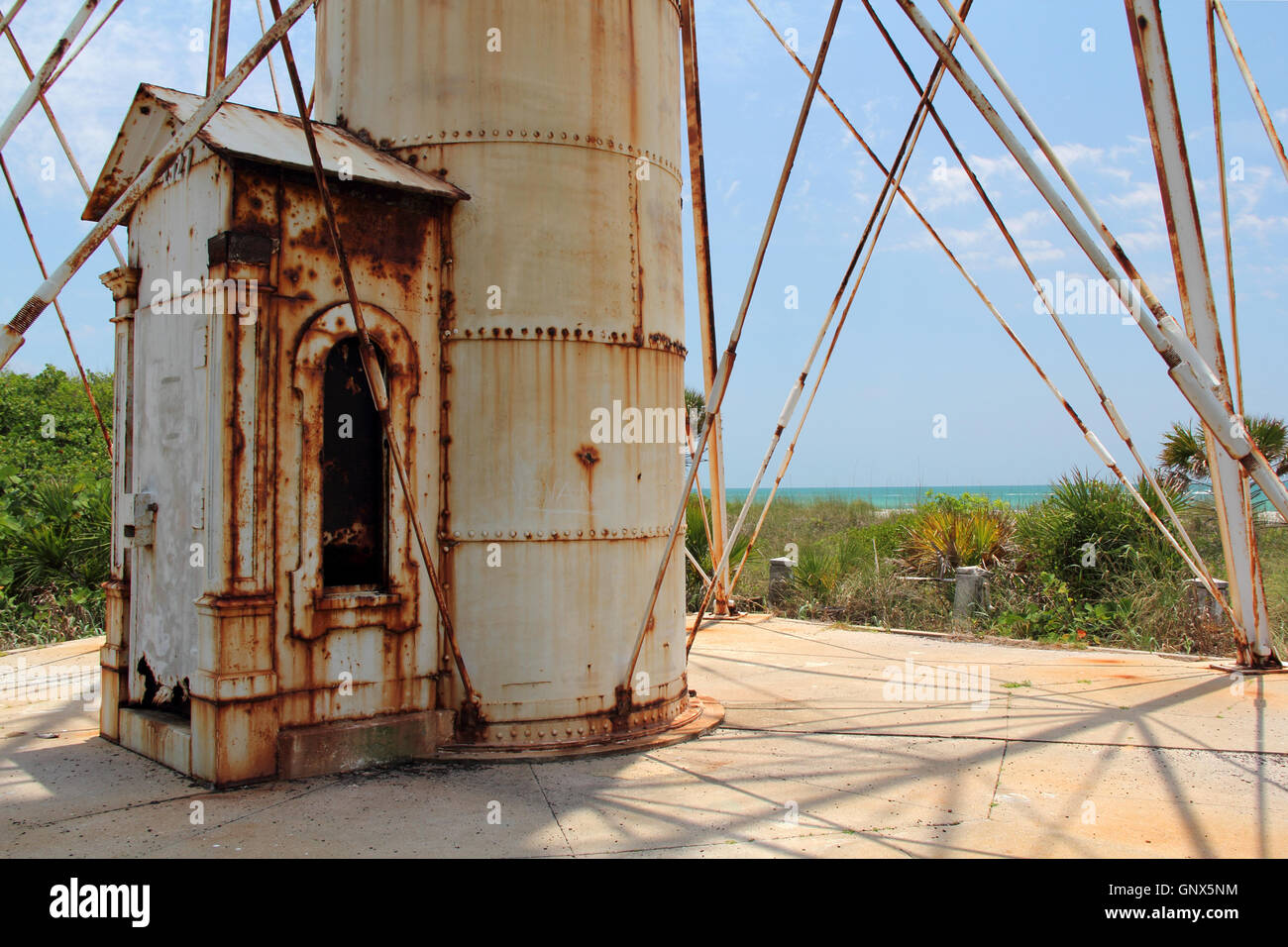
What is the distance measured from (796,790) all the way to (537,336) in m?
3.56

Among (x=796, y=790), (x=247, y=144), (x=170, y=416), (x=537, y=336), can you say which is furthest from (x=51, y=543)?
(x=796, y=790)

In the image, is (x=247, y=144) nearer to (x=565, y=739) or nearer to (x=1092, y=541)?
(x=565, y=739)

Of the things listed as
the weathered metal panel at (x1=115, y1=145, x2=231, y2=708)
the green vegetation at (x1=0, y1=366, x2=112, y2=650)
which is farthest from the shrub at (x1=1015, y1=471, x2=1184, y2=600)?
the green vegetation at (x1=0, y1=366, x2=112, y2=650)

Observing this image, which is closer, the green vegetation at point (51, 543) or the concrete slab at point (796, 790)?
the concrete slab at point (796, 790)

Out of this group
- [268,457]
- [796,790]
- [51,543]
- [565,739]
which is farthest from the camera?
[51,543]

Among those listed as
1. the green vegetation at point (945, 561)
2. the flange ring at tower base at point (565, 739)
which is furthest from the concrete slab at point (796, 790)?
the green vegetation at point (945, 561)

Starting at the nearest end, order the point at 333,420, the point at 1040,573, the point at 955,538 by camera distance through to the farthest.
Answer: the point at 333,420
the point at 1040,573
the point at 955,538

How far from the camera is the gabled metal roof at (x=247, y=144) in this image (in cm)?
627

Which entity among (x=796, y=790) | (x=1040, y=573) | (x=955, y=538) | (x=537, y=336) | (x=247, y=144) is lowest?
(x=796, y=790)

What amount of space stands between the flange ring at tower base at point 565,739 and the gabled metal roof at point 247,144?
3832mm

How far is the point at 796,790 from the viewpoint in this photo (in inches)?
236

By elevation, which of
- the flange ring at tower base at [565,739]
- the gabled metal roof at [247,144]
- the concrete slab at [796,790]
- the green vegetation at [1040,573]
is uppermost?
the gabled metal roof at [247,144]

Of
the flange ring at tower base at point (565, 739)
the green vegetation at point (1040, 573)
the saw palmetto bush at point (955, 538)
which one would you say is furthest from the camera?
the saw palmetto bush at point (955, 538)

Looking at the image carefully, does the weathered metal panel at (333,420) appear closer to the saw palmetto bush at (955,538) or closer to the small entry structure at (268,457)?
the small entry structure at (268,457)
